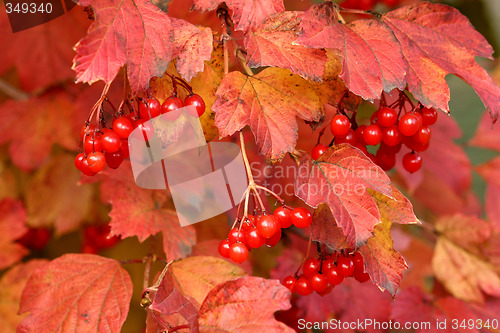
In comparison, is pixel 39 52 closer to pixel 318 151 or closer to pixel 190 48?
pixel 190 48

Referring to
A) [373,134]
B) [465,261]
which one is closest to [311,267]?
[373,134]

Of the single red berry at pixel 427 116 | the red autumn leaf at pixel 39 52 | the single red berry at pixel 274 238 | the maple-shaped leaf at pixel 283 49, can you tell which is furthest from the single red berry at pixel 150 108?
the red autumn leaf at pixel 39 52

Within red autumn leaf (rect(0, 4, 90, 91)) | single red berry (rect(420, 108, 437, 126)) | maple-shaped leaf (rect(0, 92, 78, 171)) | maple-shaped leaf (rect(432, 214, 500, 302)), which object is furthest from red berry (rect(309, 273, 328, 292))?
red autumn leaf (rect(0, 4, 90, 91))

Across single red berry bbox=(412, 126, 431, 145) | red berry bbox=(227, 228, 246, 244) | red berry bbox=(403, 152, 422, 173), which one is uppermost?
single red berry bbox=(412, 126, 431, 145)

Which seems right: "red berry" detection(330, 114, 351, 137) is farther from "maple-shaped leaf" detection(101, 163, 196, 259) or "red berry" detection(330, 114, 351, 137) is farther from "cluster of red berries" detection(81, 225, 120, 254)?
"cluster of red berries" detection(81, 225, 120, 254)

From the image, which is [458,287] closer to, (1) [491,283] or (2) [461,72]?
(1) [491,283]
